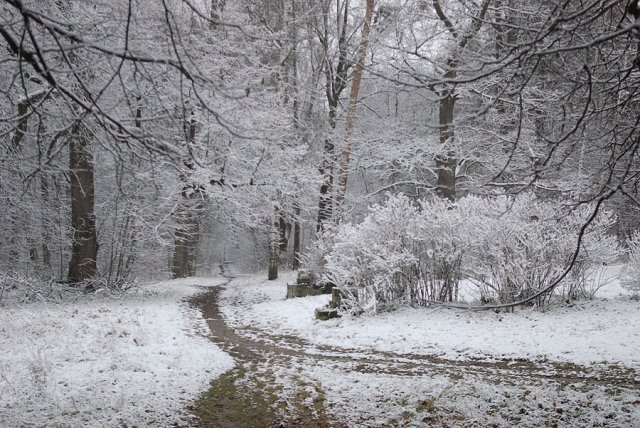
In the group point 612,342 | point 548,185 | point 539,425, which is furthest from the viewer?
point 548,185

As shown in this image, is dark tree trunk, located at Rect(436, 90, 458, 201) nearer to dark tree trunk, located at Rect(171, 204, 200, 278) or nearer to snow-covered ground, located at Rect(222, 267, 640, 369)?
snow-covered ground, located at Rect(222, 267, 640, 369)

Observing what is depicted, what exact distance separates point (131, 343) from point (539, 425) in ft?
18.0

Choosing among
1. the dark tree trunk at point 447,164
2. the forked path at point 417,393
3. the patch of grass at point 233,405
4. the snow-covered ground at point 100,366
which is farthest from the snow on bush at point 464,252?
the dark tree trunk at point 447,164

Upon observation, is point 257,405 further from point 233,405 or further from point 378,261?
point 378,261

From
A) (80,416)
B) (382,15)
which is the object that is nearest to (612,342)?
(80,416)

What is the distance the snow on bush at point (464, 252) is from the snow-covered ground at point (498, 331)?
453 millimetres

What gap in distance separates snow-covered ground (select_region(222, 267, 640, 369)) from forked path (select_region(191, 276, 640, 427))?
376 millimetres

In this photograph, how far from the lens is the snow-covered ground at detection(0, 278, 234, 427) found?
14.3 feet

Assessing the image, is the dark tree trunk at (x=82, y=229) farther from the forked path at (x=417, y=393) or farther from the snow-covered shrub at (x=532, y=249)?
the snow-covered shrub at (x=532, y=249)

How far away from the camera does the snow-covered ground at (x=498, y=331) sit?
20.6ft

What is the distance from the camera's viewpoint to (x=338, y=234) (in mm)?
10305

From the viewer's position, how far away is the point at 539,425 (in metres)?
4.20

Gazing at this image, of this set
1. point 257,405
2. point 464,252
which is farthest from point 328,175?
point 257,405

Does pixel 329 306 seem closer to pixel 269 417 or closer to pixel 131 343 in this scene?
pixel 131 343
